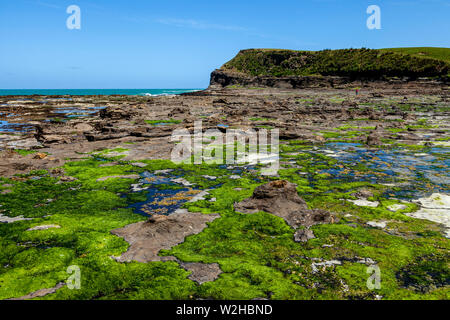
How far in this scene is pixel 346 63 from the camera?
9388 cm

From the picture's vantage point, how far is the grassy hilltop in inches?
3054

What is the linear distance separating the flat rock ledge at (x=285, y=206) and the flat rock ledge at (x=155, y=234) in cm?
165

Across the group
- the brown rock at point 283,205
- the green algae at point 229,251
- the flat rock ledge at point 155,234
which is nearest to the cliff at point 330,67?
the brown rock at point 283,205

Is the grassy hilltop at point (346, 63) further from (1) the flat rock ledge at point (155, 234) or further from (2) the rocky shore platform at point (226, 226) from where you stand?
(1) the flat rock ledge at point (155, 234)

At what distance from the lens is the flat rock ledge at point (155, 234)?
23.0 ft

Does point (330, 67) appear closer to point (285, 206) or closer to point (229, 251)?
point (285, 206)

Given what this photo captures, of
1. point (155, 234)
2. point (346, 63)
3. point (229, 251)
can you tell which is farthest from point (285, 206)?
point (346, 63)

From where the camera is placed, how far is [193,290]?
19.1 feet

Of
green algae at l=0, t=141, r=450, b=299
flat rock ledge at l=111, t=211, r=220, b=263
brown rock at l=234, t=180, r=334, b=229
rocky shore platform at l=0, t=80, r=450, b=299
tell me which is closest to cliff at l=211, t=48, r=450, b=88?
rocky shore platform at l=0, t=80, r=450, b=299

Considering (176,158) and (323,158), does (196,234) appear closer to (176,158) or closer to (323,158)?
(176,158)

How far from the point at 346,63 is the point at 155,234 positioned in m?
100

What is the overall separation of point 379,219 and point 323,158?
8114mm

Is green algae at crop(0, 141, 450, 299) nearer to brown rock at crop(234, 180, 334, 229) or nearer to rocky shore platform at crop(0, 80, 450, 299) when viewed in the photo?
rocky shore platform at crop(0, 80, 450, 299)

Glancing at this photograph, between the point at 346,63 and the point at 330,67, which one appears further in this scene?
the point at 330,67
